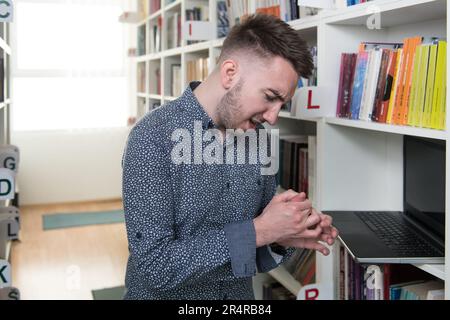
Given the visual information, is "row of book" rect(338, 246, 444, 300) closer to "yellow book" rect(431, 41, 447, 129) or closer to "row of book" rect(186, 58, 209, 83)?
"yellow book" rect(431, 41, 447, 129)

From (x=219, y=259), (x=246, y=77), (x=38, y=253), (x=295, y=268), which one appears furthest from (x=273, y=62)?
(x=38, y=253)

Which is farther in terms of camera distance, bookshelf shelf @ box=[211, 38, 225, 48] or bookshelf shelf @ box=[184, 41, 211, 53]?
bookshelf shelf @ box=[184, 41, 211, 53]

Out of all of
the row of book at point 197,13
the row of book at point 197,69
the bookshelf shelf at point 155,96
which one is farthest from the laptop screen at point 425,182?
the bookshelf shelf at point 155,96

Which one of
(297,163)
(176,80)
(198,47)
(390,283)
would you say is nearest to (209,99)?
(390,283)

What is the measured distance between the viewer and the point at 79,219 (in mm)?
4762

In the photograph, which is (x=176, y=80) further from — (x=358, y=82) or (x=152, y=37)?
(x=358, y=82)

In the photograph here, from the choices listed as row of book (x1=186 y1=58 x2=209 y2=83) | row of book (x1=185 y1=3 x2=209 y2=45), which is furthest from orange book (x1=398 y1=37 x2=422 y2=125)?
row of book (x1=185 y1=3 x2=209 y2=45)

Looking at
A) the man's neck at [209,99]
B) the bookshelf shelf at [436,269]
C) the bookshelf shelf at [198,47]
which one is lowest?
the bookshelf shelf at [436,269]

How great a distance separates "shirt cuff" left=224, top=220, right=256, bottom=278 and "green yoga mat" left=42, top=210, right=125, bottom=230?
146 inches

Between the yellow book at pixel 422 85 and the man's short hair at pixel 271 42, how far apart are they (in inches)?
13.3

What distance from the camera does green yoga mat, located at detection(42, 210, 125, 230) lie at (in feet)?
15.1

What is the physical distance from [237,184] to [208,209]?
0.31 ft

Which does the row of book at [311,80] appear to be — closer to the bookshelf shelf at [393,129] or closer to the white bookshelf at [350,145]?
the white bookshelf at [350,145]

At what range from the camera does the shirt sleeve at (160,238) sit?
1.07 metres
